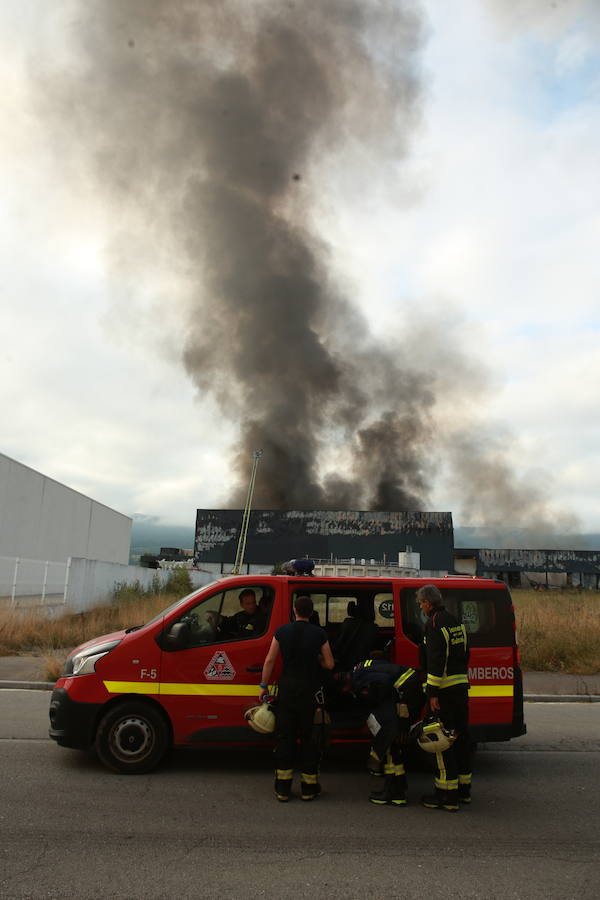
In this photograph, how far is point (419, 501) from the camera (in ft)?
237

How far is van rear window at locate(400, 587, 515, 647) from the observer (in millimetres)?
5730

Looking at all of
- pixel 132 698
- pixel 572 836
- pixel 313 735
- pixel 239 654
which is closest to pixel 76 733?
pixel 132 698

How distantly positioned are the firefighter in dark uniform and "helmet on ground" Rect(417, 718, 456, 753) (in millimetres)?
59

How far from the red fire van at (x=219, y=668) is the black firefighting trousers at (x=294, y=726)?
1.96ft

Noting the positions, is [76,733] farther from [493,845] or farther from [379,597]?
[493,845]

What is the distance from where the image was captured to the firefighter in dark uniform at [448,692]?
187 inches

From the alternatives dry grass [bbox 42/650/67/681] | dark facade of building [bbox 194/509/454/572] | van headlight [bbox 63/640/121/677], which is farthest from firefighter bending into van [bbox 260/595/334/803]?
dark facade of building [bbox 194/509/454/572]

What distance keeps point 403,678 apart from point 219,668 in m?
1.49

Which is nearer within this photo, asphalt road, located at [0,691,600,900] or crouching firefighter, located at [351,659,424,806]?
asphalt road, located at [0,691,600,900]

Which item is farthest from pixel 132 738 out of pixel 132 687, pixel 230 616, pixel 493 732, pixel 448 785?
pixel 493 732

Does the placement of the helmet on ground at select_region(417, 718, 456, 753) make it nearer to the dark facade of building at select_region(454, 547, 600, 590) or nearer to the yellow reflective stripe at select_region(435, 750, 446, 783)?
the yellow reflective stripe at select_region(435, 750, 446, 783)

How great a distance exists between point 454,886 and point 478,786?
2184 millimetres

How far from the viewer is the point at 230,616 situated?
5.77 meters

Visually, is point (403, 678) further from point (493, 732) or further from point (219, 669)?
point (219, 669)
